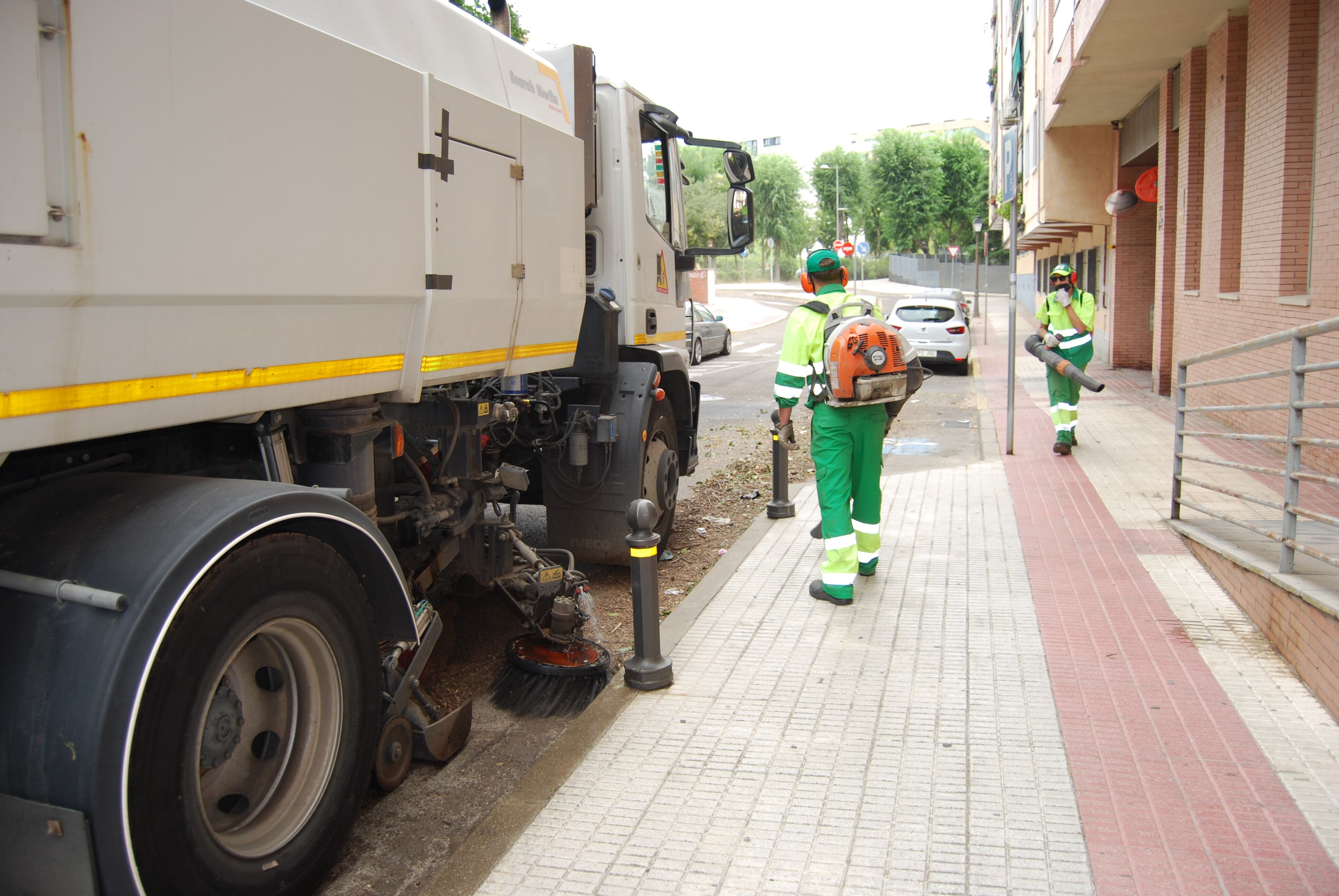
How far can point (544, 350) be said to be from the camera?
4824 millimetres

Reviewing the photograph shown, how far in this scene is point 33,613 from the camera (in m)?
2.34

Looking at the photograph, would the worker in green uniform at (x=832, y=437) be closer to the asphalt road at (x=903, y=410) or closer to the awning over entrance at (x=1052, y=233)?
the asphalt road at (x=903, y=410)

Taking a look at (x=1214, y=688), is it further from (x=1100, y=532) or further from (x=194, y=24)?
(x=194, y=24)

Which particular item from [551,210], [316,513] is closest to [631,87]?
[551,210]

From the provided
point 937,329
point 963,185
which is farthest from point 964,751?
point 963,185

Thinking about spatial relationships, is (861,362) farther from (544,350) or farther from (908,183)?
(908,183)

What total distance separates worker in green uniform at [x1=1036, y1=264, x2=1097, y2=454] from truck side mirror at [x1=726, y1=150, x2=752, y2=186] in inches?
183

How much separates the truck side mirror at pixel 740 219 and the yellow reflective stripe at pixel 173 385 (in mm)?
3968

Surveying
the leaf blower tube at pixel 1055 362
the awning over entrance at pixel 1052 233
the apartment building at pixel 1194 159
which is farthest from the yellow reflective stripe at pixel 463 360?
the awning over entrance at pixel 1052 233

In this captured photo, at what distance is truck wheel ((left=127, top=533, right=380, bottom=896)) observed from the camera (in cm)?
239

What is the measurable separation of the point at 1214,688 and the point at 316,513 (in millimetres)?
3713

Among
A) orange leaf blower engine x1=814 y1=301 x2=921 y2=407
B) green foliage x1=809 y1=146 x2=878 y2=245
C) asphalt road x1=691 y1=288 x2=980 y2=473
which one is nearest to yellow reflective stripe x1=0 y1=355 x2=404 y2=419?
orange leaf blower engine x1=814 y1=301 x2=921 y2=407

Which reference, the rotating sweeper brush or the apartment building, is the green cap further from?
the apartment building

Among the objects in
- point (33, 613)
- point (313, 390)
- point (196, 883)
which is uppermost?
point (313, 390)
